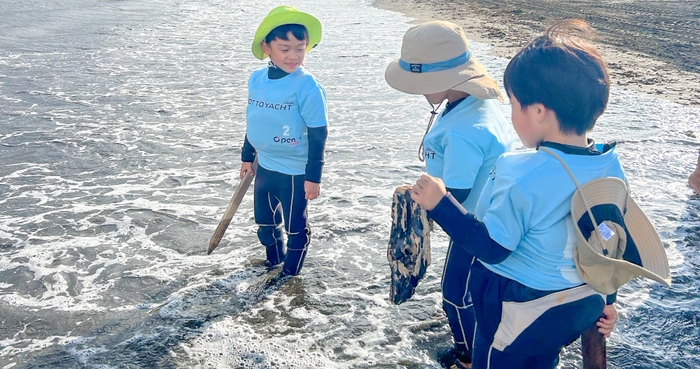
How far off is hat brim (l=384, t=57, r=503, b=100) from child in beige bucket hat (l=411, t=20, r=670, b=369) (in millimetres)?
569

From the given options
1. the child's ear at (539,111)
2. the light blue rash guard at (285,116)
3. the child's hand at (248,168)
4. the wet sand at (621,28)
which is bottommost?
the wet sand at (621,28)

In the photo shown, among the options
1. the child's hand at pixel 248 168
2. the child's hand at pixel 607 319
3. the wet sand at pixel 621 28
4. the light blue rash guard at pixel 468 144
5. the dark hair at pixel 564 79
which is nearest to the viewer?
the dark hair at pixel 564 79

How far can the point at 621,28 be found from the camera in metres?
15.8

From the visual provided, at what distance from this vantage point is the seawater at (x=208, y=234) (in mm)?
3658

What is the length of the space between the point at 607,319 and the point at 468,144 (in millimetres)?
897

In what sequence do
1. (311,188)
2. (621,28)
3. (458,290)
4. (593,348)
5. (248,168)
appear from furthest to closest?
(621,28)
(248,168)
(311,188)
(458,290)
(593,348)

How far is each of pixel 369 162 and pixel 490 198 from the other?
15.7 ft

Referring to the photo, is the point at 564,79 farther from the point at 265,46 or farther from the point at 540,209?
the point at 265,46

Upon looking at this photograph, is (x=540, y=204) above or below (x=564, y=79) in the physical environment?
below

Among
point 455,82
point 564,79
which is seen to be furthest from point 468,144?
point 564,79

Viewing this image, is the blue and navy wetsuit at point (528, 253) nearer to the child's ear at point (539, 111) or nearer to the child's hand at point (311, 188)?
the child's ear at point (539, 111)

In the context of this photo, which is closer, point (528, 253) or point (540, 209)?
point (540, 209)

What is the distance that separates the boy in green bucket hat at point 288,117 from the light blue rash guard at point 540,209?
1745 millimetres

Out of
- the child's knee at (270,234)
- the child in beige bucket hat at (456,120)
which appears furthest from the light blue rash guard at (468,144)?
the child's knee at (270,234)
